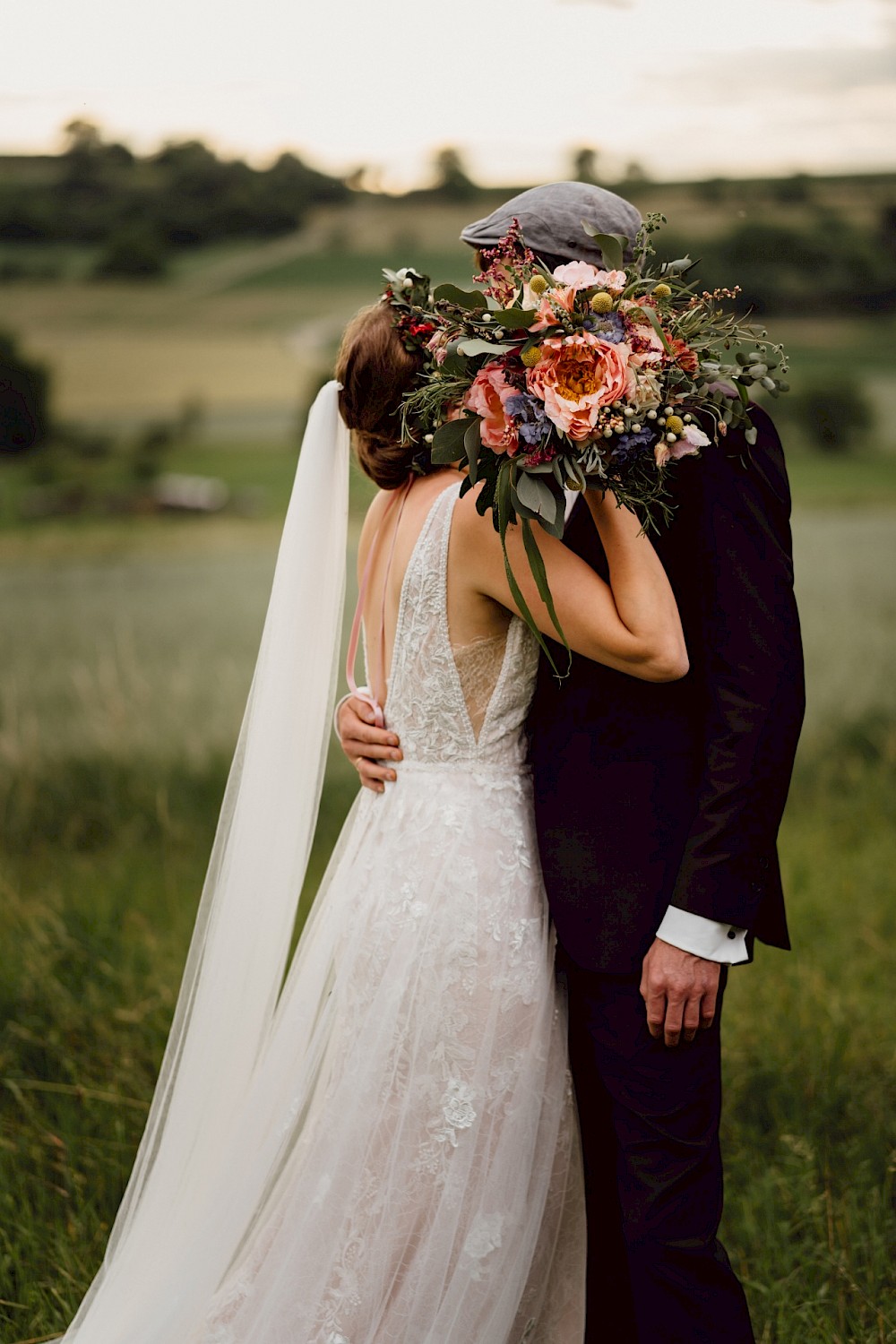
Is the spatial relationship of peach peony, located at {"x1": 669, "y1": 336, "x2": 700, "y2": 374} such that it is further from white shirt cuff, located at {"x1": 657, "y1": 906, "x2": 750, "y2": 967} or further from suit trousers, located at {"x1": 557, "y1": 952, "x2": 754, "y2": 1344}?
suit trousers, located at {"x1": 557, "y1": 952, "x2": 754, "y2": 1344}

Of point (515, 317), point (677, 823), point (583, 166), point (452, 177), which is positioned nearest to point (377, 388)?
point (515, 317)

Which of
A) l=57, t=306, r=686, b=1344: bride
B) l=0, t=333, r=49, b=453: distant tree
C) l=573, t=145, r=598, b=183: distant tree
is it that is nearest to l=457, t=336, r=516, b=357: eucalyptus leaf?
l=57, t=306, r=686, b=1344: bride

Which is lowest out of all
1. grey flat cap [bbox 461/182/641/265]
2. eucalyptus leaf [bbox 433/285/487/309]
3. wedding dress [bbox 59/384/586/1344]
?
wedding dress [bbox 59/384/586/1344]

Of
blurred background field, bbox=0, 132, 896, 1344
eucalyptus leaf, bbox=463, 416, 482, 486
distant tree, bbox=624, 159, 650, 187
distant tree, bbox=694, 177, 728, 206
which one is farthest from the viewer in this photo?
distant tree, bbox=694, 177, 728, 206

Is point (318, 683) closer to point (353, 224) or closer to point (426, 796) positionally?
point (426, 796)

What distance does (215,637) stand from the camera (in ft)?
22.8

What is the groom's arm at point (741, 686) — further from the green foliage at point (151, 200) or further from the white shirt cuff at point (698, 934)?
the green foliage at point (151, 200)

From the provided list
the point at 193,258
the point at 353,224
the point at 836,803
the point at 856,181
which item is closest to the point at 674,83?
the point at 856,181

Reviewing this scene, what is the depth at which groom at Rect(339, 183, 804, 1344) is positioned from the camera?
7.20ft

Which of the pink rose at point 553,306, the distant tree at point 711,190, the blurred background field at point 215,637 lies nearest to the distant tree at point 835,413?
the blurred background field at point 215,637

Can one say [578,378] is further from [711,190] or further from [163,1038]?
[711,190]

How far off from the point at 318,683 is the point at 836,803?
361cm

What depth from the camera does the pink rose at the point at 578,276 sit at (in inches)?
74.5

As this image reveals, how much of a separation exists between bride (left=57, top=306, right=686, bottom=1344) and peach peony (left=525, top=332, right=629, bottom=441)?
31 centimetres
